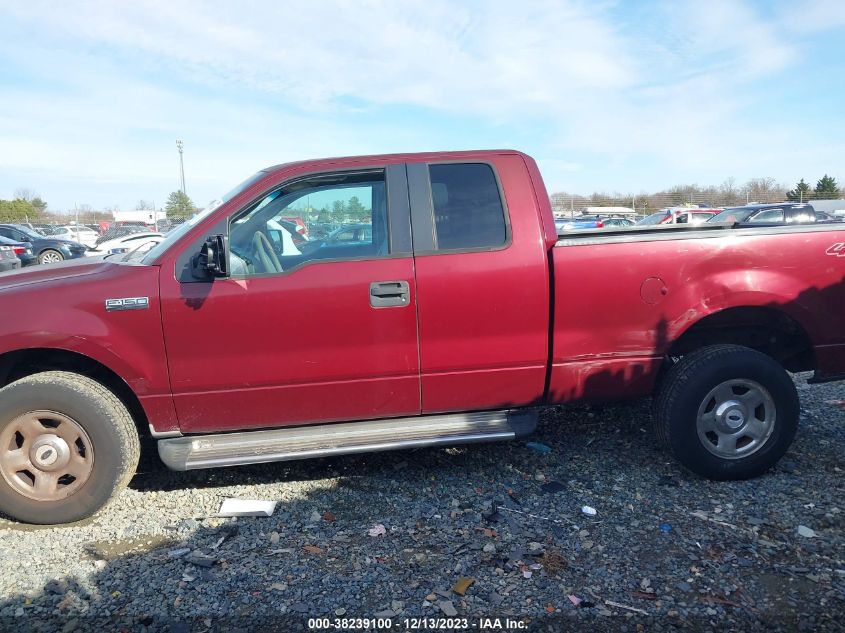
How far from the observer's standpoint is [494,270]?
3.49m

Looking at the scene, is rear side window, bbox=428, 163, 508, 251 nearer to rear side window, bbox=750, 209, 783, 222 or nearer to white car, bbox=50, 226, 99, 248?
rear side window, bbox=750, 209, 783, 222

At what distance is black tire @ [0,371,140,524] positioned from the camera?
10.8 ft

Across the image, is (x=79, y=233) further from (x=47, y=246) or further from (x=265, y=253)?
(x=265, y=253)

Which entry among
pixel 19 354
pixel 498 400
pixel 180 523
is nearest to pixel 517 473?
pixel 498 400

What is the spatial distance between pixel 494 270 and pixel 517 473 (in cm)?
139

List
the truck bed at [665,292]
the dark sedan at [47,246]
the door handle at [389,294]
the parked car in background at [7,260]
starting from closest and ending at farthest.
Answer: the door handle at [389,294]
the truck bed at [665,292]
the parked car in background at [7,260]
the dark sedan at [47,246]

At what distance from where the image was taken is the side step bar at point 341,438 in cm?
341

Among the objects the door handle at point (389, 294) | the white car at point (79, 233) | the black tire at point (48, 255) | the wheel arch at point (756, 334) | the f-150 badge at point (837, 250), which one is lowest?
the wheel arch at point (756, 334)

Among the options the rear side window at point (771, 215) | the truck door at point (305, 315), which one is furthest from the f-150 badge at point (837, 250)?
the rear side window at point (771, 215)

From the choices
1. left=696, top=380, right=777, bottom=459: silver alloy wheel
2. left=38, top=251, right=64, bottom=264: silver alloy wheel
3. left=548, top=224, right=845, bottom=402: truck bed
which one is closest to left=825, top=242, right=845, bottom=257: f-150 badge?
left=548, top=224, right=845, bottom=402: truck bed

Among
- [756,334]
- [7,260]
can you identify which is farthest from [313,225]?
[7,260]

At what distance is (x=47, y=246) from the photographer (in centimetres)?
2106

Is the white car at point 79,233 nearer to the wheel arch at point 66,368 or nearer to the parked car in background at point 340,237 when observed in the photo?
the wheel arch at point 66,368

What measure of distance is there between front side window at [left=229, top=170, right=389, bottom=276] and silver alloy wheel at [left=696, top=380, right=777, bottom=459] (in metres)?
2.23
